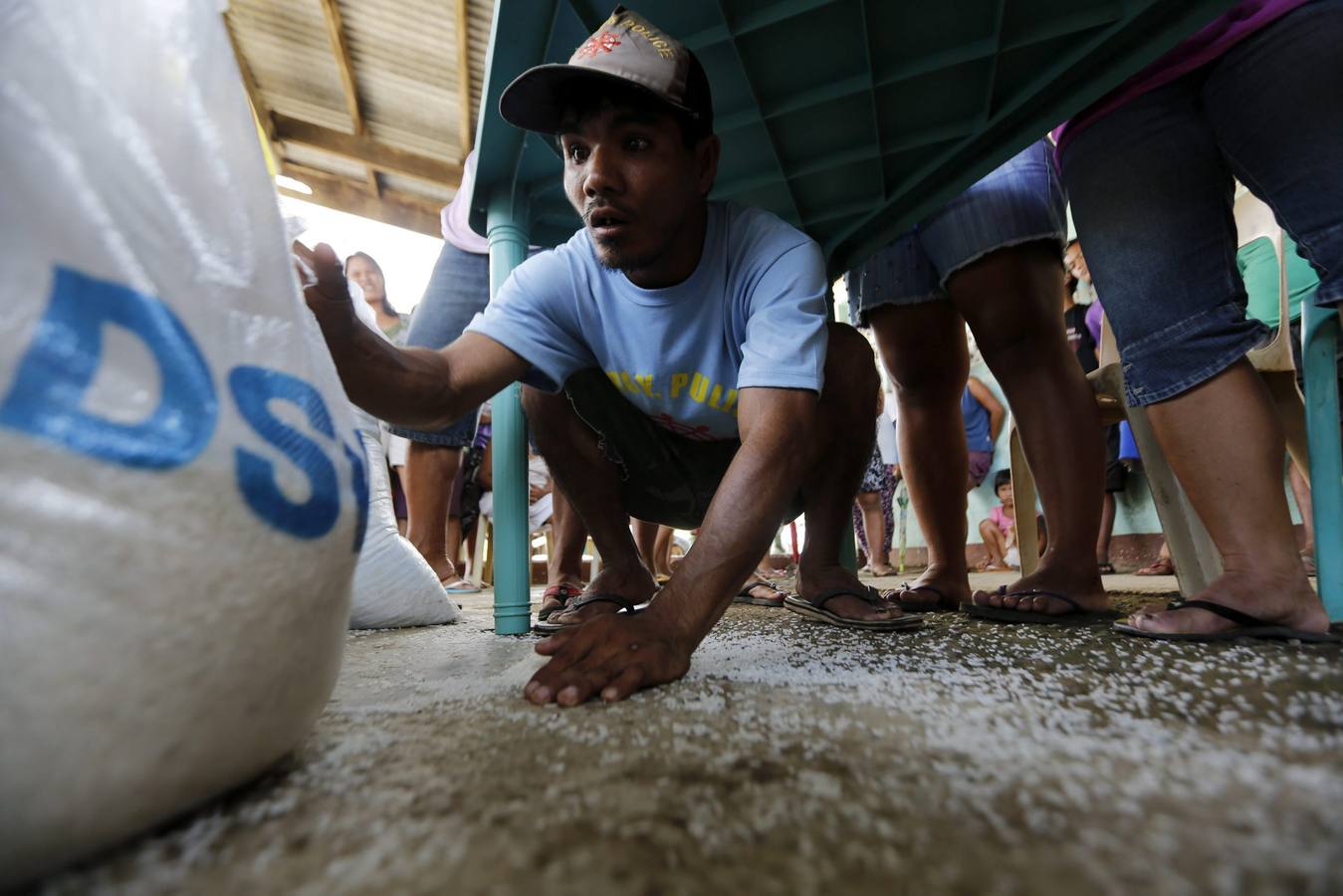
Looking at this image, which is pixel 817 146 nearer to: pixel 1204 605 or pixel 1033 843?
pixel 1204 605

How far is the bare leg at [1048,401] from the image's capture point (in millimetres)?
1134

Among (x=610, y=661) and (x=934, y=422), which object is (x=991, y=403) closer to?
(x=934, y=422)

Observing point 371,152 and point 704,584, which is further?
point 371,152

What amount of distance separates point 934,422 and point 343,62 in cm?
440

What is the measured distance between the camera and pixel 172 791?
1.03ft

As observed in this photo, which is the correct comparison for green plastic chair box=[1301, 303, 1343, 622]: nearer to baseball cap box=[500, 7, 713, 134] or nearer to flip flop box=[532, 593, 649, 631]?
baseball cap box=[500, 7, 713, 134]

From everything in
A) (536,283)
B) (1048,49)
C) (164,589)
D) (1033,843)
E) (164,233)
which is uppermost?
(1048,49)

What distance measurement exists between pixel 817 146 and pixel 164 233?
3.53 feet

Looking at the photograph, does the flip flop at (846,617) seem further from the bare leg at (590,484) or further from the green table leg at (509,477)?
the green table leg at (509,477)

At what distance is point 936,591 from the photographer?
135 centimetres

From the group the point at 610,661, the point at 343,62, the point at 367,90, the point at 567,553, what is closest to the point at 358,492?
the point at 610,661

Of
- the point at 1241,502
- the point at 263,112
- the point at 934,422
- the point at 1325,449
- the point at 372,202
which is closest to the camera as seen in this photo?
the point at 1241,502

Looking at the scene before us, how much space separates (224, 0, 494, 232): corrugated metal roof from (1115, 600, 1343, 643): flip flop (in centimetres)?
375

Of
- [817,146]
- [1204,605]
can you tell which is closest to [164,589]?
[1204,605]
